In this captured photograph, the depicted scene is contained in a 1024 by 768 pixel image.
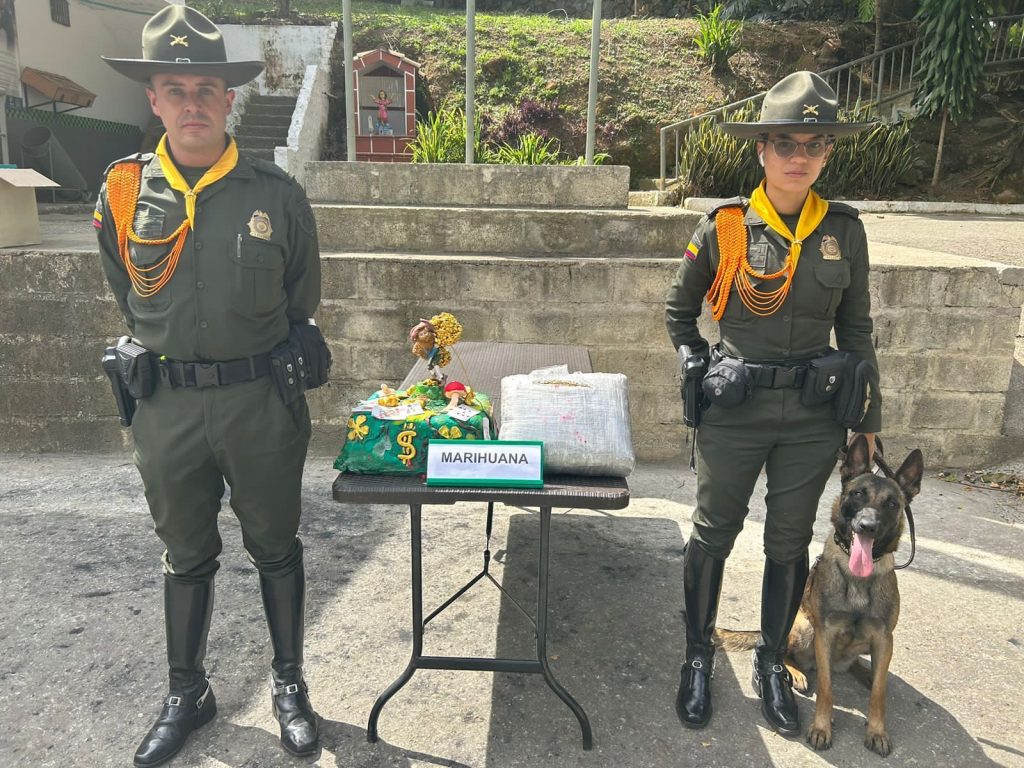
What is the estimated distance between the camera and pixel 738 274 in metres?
2.43

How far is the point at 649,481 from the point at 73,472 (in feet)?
12.8

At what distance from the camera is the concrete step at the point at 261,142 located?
12.4 m

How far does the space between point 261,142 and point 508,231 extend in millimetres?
8958

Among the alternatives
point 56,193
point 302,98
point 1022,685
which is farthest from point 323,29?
point 1022,685

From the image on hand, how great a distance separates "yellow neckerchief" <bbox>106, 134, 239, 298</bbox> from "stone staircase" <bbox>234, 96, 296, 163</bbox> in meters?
10.6

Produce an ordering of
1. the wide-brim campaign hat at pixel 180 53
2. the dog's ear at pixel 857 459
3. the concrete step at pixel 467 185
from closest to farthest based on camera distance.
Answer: the wide-brim campaign hat at pixel 180 53, the dog's ear at pixel 857 459, the concrete step at pixel 467 185

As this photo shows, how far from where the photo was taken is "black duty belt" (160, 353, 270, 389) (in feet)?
7.32

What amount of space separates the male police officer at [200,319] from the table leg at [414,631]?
20 cm

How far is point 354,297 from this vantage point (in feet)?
16.0

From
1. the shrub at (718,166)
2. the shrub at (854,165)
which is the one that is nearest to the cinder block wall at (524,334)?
the shrub at (718,166)

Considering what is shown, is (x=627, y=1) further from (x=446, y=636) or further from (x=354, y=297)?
(x=446, y=636)

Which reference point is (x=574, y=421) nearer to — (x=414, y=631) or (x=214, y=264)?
(x=414, y=631)

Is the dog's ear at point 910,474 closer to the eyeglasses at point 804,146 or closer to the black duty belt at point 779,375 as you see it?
the black duty belt at point 779,375

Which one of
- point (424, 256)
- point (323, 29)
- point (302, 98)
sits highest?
point (323, 29)
